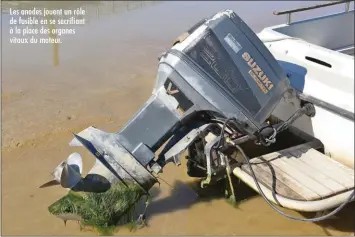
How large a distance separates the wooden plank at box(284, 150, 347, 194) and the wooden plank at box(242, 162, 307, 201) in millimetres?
219

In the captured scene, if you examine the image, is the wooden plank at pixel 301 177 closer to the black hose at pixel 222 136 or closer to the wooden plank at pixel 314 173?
the wooden plank at pixel 314 173

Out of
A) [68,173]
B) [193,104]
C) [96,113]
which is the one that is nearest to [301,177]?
[193,104]

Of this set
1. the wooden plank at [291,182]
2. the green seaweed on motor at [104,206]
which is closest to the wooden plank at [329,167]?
the wooden plank at [291,182]

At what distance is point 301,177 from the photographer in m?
3.55

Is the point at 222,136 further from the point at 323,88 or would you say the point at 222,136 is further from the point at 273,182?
the point at 323,88

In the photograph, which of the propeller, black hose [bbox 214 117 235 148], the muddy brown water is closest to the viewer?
the propeller

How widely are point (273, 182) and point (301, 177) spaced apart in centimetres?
22

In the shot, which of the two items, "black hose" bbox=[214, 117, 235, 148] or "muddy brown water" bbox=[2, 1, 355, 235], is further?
"muddy brown water" bbox=[2, 1, 355, 235]

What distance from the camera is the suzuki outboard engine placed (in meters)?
3.30

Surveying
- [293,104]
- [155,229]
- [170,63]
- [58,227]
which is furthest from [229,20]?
[58,227]

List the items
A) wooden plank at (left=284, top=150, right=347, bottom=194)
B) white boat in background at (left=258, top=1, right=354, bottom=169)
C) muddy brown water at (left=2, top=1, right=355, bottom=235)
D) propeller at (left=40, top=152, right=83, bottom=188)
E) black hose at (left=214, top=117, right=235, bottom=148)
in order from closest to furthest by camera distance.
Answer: propeller at (left=40, top=152, right=83, bottom=188) → black hose at (left=214, top=117, right=235, bottom=148) → wooden plank at (left=284, top=150, right=347, bottom=194) → white boat in background at (left=258, top=1, right=354, bottom=169) → muddy brown water at (left=2, top=1, right=355, bottom=235)

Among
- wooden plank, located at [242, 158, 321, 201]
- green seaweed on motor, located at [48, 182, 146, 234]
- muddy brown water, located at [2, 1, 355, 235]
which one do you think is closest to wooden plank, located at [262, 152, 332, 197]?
wooden plank, located at [242, 158, 321, 201]

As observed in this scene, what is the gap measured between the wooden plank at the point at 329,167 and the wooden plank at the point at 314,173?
3 centimetres

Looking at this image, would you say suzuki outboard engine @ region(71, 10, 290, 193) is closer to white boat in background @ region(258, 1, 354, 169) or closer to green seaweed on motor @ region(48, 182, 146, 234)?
green seaweed on motor @ region(48, 182, 146, 234)
